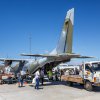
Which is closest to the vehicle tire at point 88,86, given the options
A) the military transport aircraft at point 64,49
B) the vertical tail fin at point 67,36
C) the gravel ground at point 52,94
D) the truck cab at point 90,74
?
the truck cab at point 90,74

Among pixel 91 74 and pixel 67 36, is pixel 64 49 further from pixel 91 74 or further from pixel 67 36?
pixel 91 74

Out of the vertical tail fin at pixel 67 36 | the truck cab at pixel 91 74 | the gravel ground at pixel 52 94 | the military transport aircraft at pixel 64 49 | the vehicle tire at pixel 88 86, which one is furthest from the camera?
the vertical tail fin at pixel 67 36

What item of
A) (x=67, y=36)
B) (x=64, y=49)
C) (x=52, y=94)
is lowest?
(x=52, y=94)

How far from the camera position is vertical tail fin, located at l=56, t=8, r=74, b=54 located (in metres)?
22.4

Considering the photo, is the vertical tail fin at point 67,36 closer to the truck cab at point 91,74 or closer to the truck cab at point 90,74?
the truck cab at point 90,74

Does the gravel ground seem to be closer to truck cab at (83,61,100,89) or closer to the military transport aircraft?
truck cab at (83,61,100,89)

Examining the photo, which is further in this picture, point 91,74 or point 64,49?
point 64,49

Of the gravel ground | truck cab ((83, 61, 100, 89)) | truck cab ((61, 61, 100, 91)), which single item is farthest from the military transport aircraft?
the gravel ground

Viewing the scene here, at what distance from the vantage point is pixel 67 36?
2259 centimetres

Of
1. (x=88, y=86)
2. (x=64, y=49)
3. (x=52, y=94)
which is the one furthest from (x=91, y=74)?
(x=64, y=49)

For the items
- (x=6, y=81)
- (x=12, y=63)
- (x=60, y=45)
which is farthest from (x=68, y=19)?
(x=12, y=63)

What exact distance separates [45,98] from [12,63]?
1731 centimetres

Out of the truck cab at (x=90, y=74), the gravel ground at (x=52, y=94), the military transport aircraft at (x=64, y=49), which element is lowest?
the gravel ground at (x=52, y=94)

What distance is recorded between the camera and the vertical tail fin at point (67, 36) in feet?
73.6
